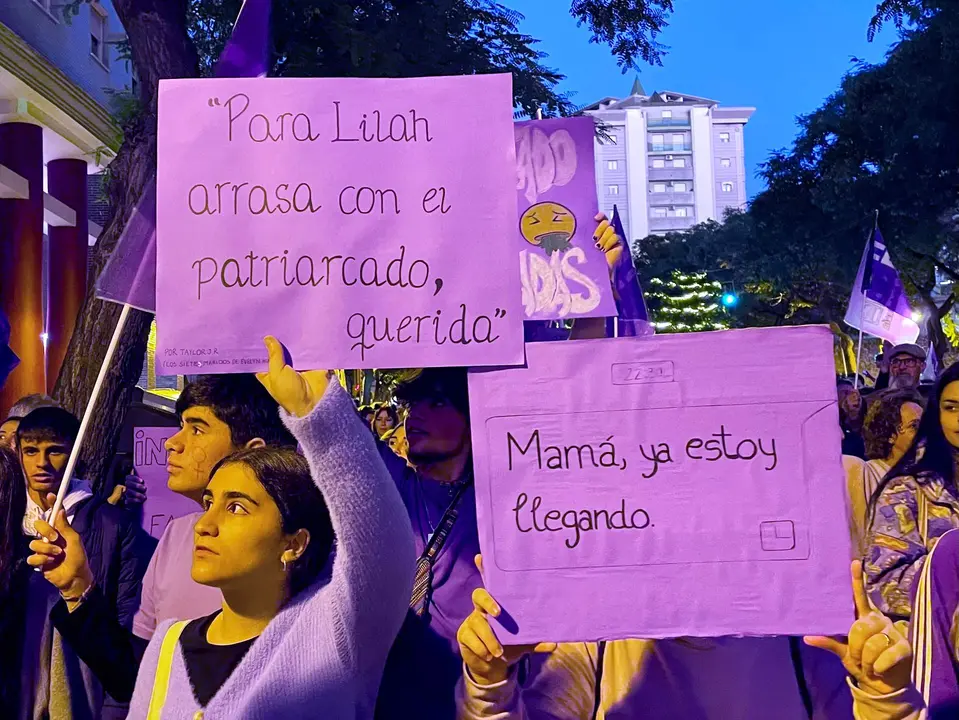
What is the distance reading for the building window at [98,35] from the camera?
62.2 feet

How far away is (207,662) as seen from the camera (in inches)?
94.4

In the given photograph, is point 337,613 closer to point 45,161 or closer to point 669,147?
point 45,161

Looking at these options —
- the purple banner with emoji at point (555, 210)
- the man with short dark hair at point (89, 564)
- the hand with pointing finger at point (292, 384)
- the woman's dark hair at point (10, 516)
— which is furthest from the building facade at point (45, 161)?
the hand with pointing finger at point (292, 384)

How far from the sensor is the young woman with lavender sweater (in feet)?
7.63

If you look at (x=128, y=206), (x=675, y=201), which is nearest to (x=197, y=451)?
(x=128, y=206)

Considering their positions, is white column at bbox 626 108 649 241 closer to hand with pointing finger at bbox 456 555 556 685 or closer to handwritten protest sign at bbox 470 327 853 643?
handwritten protest sign at bbox 470 327 853 643

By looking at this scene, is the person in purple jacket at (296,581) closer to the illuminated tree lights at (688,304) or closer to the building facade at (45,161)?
the building facade at (45,161)

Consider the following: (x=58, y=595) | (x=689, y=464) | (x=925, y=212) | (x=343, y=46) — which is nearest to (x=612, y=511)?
(x=689, y=464)

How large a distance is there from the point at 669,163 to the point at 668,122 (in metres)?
4.75

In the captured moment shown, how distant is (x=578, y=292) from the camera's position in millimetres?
4395

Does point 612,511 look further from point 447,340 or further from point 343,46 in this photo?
point 343,46

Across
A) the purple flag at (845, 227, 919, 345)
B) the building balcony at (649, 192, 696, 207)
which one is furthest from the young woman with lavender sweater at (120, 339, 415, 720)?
the building balcony at (649, 192, 696, 207)

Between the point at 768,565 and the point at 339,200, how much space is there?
1.19 meters

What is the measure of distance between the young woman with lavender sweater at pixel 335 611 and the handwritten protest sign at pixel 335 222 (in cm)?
26
